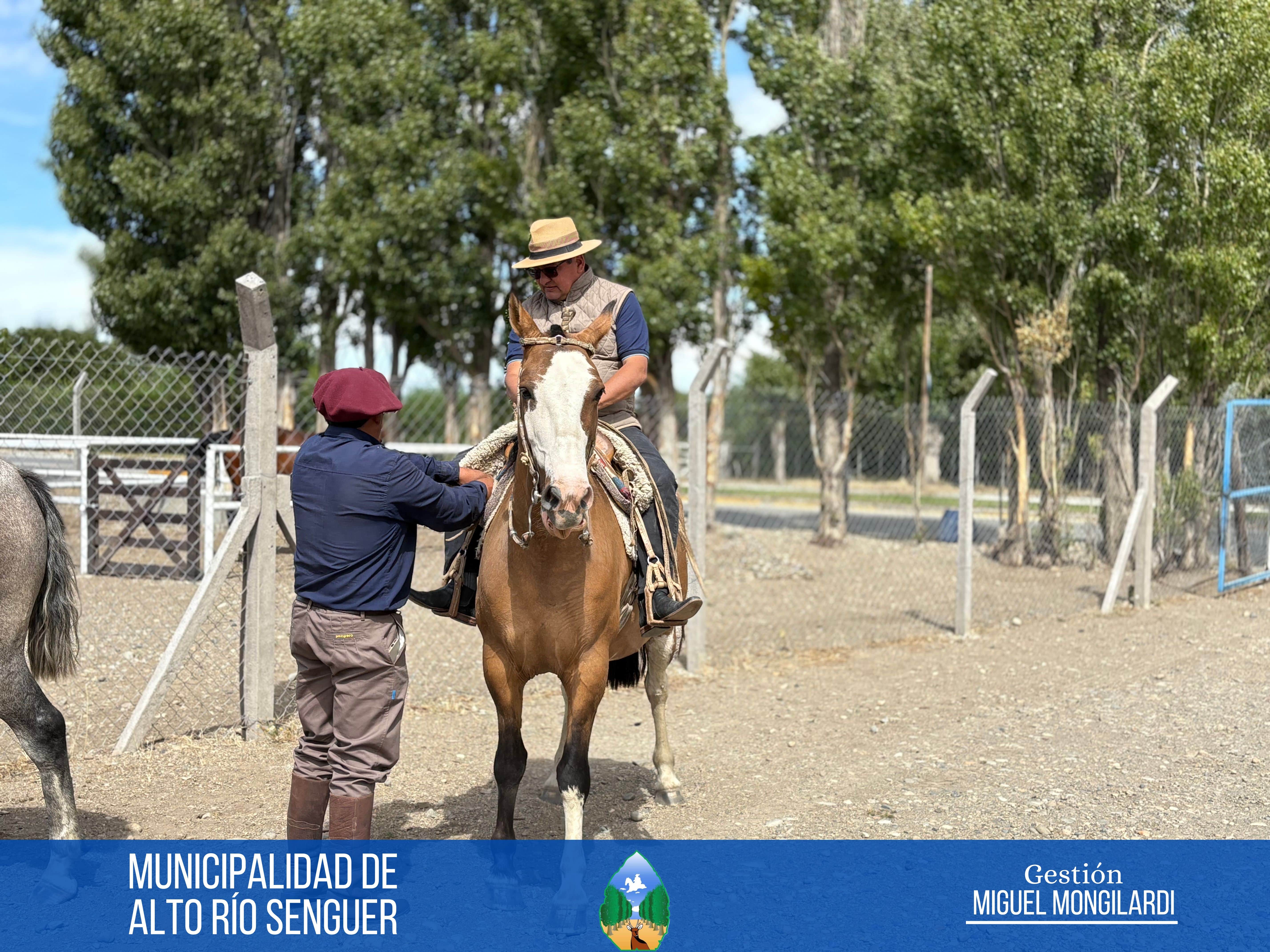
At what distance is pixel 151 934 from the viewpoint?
157 inches

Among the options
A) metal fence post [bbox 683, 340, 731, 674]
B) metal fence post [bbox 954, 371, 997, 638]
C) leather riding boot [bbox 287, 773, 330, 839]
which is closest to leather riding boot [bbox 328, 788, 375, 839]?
leather riding boot [bbox 287, 773, 330, 839]

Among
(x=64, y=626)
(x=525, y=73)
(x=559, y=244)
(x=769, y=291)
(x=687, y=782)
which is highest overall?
(x=525, y=73)

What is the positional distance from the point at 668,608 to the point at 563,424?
4.89 ft

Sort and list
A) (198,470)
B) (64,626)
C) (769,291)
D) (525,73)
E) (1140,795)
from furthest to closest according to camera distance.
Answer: (525,73) < (769,291) < (198,470) < (1140,795) < (64,626)

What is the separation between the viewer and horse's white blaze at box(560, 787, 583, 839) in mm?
4234

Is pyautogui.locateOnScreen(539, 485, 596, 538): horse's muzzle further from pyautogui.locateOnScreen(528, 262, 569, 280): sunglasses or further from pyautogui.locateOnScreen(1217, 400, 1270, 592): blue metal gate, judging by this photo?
pyautogui.locateOnScreen(1217, 400, 1270, 592): blue metal gate

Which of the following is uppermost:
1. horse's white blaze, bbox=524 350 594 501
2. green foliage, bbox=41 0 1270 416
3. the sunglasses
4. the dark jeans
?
green foliage, bbox=41 0 1270 416

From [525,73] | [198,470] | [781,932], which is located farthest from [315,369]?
[781,932]

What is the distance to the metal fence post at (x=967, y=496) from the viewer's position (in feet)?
32.5

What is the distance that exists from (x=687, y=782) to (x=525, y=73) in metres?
19.4

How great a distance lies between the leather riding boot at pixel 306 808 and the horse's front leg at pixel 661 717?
2.03 m

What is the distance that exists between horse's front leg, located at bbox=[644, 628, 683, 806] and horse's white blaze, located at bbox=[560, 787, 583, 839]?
151cm

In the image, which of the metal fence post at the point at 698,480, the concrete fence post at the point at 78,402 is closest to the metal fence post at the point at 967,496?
the metal fence post at the point at 698,480

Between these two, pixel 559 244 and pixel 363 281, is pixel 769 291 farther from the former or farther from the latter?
pixel 559 244
